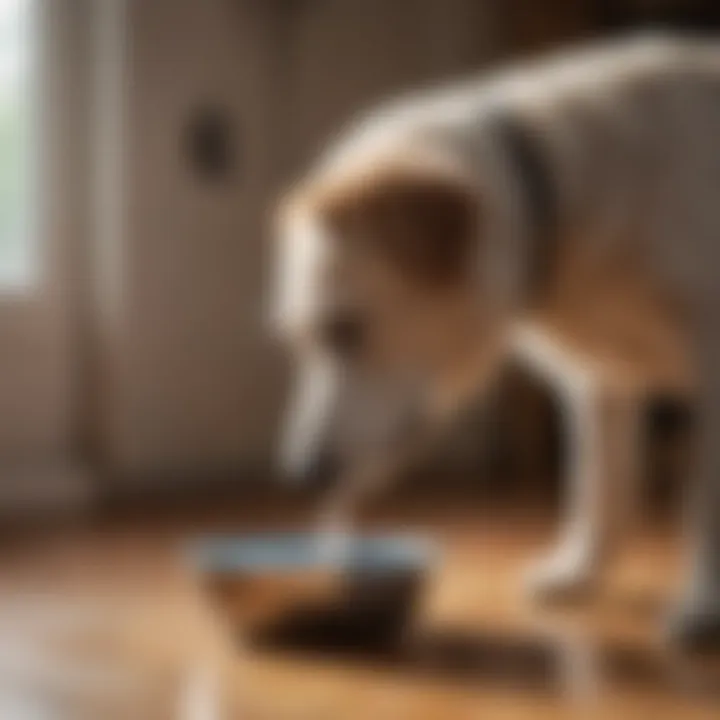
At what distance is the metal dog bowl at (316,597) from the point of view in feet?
5.03

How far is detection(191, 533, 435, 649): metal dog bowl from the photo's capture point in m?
1.53

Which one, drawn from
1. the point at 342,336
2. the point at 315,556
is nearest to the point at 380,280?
the point at 342,336

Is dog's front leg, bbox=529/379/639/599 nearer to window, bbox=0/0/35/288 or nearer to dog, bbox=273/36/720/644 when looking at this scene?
dog, bbox=273/36/720/644

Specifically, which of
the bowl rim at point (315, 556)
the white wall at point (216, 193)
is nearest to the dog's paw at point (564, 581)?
the bowl rim at point (315, 556)

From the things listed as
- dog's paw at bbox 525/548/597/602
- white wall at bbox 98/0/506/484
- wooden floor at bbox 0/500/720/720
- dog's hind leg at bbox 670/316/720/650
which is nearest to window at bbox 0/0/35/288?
white wall at bbox 98/0/506/484

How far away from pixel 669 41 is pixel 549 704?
2.91ft

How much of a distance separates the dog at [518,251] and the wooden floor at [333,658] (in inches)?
5.7

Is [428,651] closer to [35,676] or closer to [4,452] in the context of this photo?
[35,676]

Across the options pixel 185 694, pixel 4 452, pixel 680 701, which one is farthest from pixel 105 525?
pixel 680 701

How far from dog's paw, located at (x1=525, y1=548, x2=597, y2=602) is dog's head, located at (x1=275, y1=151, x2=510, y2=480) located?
0.95ft

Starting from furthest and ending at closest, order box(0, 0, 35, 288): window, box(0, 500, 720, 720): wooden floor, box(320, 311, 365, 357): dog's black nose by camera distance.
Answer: box(0, 0, 35, 288): window < box(320, 311, 365, 357): dog's black nose < box(0, 500, 720, 720): wooden floor

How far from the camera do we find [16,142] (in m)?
2.78

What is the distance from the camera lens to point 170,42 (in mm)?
2811

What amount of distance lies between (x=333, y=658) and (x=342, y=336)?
36cm
